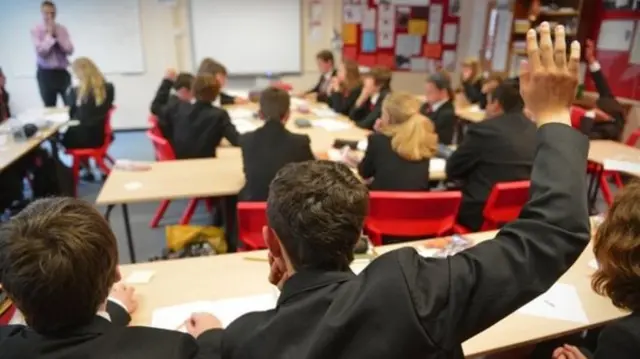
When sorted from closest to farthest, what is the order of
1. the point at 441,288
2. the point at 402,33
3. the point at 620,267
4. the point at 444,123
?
the point at 441,288 < the point at 620,267 < the point at 444,123 < the point at 402,33

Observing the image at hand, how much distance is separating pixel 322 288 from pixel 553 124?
1.67 feet

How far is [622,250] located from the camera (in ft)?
3.96

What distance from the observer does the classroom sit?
803 millimetres

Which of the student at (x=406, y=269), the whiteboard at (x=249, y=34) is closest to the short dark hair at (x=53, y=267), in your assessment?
the student at (x=406, y=269)

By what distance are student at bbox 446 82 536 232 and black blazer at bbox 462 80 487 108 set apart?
2845 millimetres

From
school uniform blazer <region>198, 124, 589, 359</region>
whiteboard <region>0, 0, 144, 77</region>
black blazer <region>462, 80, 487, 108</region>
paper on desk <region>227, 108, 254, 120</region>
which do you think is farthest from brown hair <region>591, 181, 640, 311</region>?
whiteboard <region>0, 0, 144, 77</region>

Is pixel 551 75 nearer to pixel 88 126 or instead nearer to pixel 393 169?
pixel 393 169

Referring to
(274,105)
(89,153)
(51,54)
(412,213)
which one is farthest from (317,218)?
(51,54)

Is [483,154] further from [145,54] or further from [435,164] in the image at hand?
[145,54]

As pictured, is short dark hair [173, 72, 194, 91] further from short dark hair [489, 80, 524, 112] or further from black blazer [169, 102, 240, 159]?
short dark hair [489, 80, 524, 112]

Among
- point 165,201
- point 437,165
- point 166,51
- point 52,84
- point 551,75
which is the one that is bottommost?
→ point 165,201

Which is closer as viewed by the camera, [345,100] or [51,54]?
[345,100]

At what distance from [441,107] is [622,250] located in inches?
122

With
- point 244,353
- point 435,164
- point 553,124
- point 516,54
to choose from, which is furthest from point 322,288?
point 516,54
